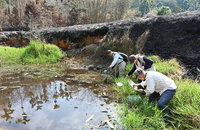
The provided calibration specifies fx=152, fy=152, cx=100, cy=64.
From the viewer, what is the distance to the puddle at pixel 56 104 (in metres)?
2.82

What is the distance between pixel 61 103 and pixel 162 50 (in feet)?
15.4

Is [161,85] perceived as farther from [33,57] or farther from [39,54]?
[33,57]

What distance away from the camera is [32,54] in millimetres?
8055

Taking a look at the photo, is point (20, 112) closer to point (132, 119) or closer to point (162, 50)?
point (132, 119)

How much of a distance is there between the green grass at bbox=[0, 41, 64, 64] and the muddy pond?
243 centimetres

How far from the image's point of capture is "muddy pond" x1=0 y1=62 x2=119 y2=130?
2.82m

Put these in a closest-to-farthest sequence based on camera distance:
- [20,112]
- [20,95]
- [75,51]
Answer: [20,112]
[20,95]
[75,51]

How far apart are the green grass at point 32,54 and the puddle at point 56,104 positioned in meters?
2.56

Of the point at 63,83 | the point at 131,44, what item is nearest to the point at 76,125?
the point at 63,83

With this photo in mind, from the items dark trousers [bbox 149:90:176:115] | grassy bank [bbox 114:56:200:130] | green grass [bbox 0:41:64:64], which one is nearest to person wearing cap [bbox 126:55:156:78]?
grassy bank [bbox 114:56:200:130]

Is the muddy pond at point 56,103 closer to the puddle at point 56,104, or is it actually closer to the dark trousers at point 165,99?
the puddle at point 56,104

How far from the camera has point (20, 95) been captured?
403 cm

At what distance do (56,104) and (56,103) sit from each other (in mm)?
56

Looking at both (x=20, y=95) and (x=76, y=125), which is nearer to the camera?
(x=76, y=125)
